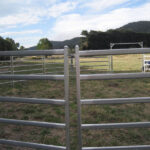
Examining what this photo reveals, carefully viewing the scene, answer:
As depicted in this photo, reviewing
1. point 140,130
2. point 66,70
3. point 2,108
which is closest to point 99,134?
point 140,130

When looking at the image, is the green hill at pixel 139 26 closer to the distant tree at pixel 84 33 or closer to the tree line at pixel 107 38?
the tree line at pixel 107 38

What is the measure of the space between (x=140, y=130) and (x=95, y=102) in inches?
55.4

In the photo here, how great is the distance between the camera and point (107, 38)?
47281mm

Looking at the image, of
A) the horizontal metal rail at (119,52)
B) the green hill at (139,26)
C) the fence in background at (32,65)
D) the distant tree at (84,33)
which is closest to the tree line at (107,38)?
the distant tree at (84,33)

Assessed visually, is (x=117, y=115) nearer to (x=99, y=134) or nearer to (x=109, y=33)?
(x=99, y=134)

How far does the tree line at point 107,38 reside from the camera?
4341cm

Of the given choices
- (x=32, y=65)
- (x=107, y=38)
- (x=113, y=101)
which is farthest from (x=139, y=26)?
(x=113, y=101)

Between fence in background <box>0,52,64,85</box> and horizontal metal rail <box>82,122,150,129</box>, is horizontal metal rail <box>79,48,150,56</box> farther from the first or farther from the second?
fence in background <box>0,52,64,85</box>

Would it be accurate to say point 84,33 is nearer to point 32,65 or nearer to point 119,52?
point 32,65

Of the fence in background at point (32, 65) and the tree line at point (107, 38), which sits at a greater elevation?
the tree line at point (107, 38)

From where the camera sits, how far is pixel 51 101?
144 cm

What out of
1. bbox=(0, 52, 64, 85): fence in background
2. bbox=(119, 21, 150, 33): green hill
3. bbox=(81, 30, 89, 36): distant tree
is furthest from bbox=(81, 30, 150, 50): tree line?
bbox=(119, 21, 150, 33): green hill

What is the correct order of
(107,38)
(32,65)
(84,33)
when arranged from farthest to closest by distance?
(107,38)
(84,33)
(32,65)

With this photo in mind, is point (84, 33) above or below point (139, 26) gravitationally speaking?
below
